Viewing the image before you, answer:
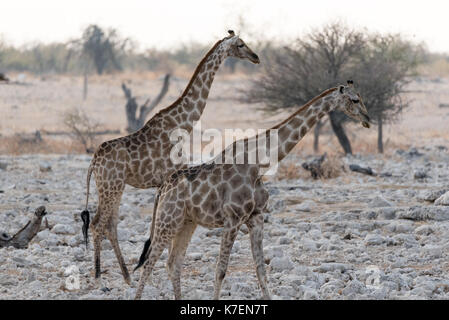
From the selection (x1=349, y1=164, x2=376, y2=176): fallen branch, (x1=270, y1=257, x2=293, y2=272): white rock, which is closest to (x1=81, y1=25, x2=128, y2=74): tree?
(x1=349, y1=164, x2=376, y2=176): fallen branch

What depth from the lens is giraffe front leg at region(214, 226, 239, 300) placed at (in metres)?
6.03

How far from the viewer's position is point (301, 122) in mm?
6465

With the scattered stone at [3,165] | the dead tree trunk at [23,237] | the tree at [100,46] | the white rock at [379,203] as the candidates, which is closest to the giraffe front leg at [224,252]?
the dead tree trunk at [23,237]

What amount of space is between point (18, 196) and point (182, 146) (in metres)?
5.73

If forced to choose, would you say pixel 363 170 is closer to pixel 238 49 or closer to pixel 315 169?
pixel 315 169

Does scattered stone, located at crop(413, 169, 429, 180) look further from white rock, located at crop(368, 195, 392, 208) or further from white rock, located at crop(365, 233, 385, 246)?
white rock, located at crop(365, 233, 385, 246)

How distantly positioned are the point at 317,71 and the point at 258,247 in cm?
1348

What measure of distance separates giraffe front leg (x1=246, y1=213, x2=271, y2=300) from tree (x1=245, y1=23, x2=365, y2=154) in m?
13.0

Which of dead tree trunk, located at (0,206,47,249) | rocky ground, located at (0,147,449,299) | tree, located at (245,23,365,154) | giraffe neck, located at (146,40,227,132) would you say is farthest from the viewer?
tree, located at (245,23,365,154)

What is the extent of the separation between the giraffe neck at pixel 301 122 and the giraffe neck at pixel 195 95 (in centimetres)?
149

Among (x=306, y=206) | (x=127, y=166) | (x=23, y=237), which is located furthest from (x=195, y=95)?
(x=306, y=206)

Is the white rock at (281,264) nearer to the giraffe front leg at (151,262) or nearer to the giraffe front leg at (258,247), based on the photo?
the giraffe front leg at (258,247)
